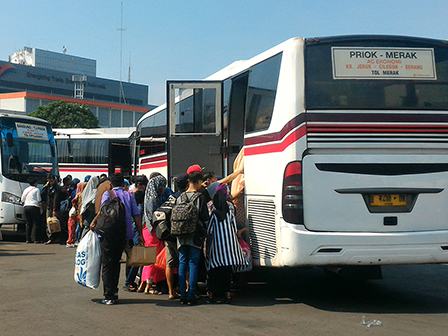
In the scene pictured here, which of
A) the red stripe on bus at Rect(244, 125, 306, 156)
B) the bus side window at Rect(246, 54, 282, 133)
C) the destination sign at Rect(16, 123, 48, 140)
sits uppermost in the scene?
the destination sign at Rect(16, 123, 48, 140)

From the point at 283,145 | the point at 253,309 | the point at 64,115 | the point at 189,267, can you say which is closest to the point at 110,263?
the point at 189,267

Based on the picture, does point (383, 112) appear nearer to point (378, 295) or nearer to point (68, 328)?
point (378, 295)

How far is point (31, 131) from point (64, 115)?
1833 inches

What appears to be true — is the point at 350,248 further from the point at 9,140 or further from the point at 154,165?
the point at 9,140

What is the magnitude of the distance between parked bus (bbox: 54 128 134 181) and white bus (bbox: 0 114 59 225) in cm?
1286

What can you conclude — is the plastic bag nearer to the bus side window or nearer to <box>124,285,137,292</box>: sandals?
the bus side window

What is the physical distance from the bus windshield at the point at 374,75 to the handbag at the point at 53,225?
9769 millimetres

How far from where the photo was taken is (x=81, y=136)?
31516mm

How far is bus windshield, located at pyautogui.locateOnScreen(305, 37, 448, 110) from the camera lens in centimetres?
691

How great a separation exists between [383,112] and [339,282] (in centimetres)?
355

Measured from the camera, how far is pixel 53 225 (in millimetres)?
14734

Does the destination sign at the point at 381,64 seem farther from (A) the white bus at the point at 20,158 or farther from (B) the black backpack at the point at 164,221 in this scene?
(A) the white bus at the point at 20,158

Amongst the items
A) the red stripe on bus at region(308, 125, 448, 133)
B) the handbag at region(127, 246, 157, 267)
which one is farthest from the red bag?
the red stripe on bus at region(308, 125, 448, 133)

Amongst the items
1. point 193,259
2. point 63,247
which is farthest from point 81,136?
point 193,259
